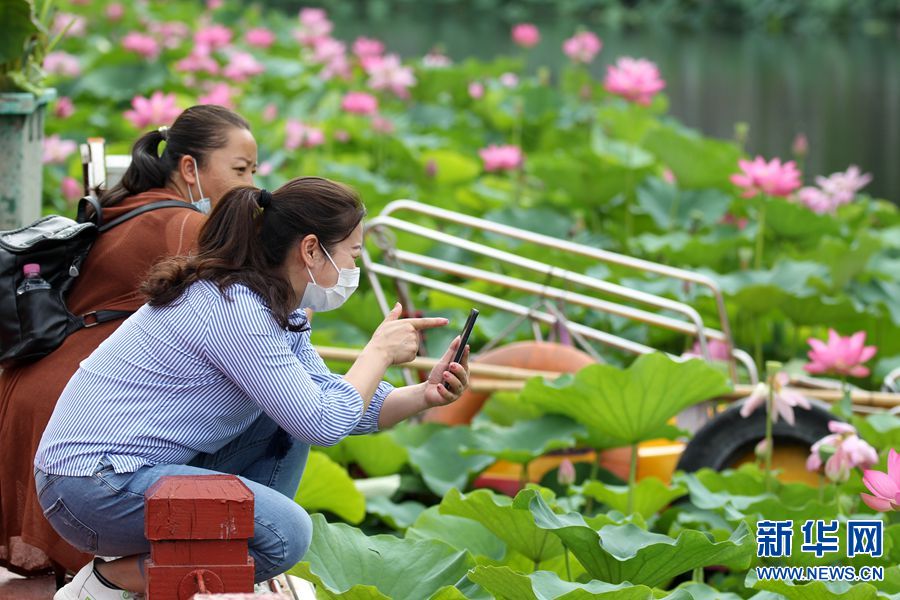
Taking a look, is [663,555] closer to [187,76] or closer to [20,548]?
[20,548]

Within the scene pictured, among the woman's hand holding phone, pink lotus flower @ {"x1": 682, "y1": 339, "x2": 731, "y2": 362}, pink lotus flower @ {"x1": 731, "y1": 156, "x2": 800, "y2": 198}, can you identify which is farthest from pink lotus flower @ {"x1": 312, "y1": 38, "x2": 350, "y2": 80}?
the woman's hand holding phone

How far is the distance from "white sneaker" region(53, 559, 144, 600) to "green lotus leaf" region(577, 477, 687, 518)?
135 cm

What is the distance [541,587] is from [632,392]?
1.09 meters

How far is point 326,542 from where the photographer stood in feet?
8.20

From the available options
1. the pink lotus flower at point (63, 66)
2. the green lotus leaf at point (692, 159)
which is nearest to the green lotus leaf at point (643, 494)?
the green lotus leaf at point (692, 159)

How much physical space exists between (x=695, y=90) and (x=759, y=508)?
1328cm

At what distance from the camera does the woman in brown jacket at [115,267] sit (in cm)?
245

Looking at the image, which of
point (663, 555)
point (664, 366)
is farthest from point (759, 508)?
point (663, 555)

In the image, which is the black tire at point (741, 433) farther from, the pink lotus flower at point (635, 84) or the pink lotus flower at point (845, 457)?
the pink lotus flower at point (635, 84)

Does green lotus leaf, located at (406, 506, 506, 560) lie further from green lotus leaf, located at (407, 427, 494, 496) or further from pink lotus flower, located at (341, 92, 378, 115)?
pink lotus flower, located at (341, 92, 378, 115)

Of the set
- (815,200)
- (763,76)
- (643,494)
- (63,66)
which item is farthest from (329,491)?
(763,76)

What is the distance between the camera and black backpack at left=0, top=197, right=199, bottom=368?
2.44 m

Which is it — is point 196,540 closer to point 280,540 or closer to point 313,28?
point 280,540

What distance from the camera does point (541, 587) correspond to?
230 cm
